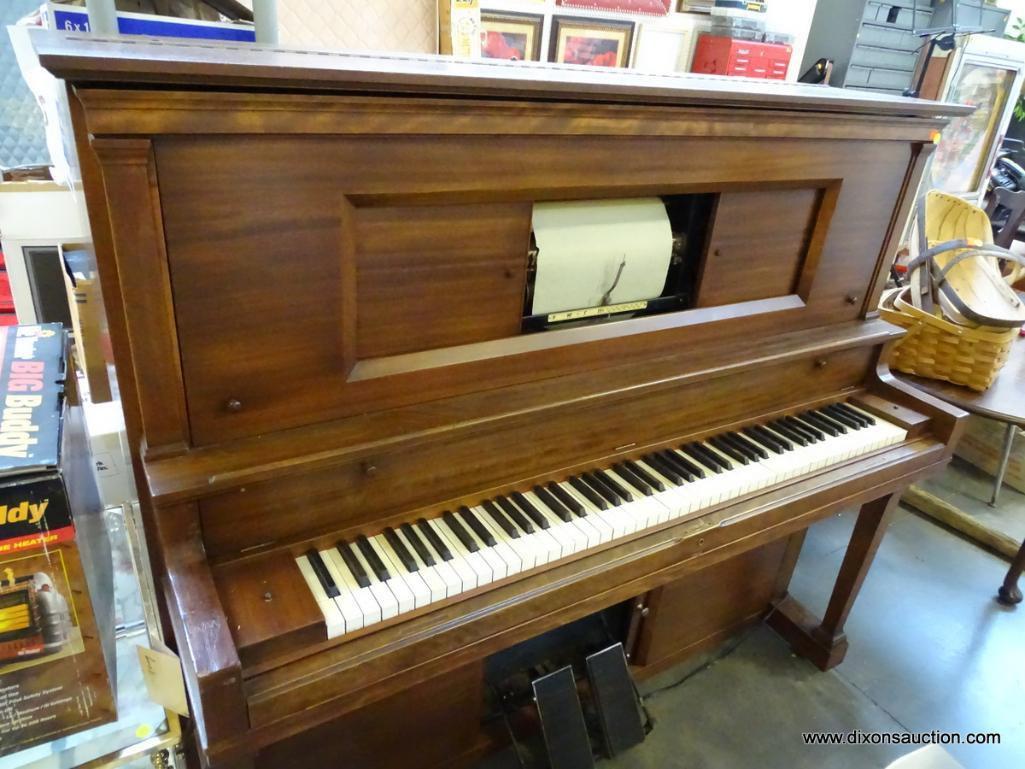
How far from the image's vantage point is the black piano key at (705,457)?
4.41ft

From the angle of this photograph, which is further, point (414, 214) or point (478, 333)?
point (478, 333)

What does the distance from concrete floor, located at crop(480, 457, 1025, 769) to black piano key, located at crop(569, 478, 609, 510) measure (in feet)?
2.54

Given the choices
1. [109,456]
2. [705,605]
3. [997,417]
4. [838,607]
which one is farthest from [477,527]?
[997,417]

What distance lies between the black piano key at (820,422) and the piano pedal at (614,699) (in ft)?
2.11

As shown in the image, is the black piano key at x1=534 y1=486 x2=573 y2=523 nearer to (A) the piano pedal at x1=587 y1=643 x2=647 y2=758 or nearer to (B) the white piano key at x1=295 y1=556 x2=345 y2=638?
(B) the white piano key at x1=295 y1=556 x2=345 y2=638

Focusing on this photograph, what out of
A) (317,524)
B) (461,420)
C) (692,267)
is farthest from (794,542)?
(317,524)

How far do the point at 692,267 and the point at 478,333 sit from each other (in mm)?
480

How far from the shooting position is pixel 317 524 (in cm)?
102

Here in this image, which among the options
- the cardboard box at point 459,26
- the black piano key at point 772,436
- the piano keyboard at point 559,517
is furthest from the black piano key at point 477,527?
the cardboard box at point 459,26

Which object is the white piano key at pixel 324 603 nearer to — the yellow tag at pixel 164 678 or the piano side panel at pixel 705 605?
the yellow tag at pixel 164 678

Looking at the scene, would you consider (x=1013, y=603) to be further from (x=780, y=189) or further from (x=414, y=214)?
(x=414, y=214)

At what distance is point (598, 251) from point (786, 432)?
0.62 m

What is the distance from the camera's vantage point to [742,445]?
142 centimetres

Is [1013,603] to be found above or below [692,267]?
below
